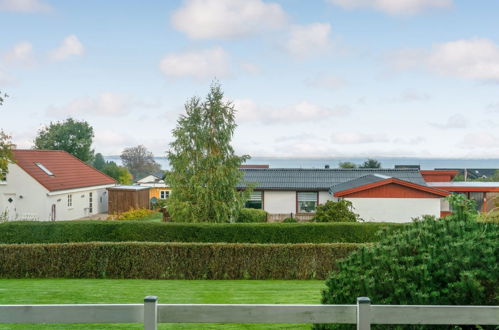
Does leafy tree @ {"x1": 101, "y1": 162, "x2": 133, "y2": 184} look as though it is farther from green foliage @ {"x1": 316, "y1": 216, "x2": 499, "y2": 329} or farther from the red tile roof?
green foliage @ {"x1": 316, "y1": 216, "x2": 499, "y2": 329}

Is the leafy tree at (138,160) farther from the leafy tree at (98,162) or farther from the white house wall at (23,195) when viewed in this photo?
the white house wall at (23,195)

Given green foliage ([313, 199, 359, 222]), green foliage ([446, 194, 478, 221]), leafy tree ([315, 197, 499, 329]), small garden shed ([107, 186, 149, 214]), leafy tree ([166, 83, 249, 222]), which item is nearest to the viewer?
leafy tree ([315, 197, 499, 329])

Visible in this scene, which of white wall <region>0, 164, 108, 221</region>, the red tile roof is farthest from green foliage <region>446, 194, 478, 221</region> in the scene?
white wall <region>0, 164, 108, 221</region>

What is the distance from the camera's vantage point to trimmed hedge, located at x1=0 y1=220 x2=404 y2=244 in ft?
48.7

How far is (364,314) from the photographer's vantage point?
3465mm

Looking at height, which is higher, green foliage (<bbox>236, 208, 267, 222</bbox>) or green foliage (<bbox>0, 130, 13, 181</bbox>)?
green foliage (<bbox>0, 130, 13, 181</bbox>)

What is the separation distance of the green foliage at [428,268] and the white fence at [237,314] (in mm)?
456

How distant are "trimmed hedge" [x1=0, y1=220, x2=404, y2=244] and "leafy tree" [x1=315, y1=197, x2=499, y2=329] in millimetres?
10254

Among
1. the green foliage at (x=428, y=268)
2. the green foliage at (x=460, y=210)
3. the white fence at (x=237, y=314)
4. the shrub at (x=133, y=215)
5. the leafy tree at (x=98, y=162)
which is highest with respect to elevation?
the leafy tree at (x=98, y=162)

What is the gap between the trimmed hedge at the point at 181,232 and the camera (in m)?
14.8

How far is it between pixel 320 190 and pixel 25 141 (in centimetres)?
4484

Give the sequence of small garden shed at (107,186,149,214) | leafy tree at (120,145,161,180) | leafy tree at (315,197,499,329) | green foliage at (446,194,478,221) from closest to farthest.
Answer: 1. leafy tree at (315,197,499,329)
2. green foliage at (446,194,478,221)
3. small garden shed at (107,186,149,214)
4. leafy tree at (120,145,161,180)

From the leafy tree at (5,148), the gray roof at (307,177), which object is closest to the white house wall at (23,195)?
the leafy tree at (5,148)

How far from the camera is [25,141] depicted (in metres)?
56.7
